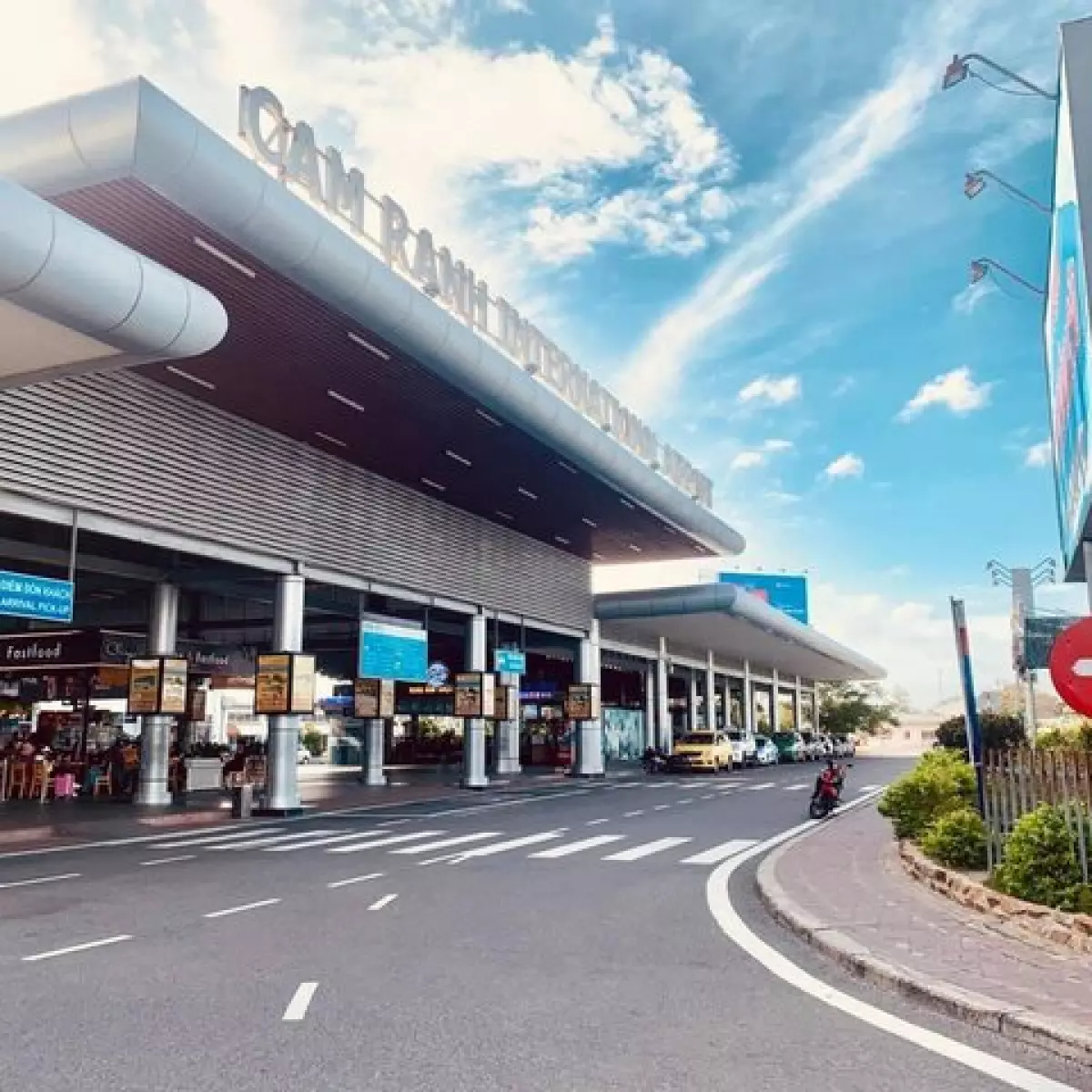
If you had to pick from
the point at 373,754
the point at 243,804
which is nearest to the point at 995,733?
the point at 243,804

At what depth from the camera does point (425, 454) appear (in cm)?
2744

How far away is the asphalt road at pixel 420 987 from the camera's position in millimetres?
5559

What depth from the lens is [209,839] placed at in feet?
64.1

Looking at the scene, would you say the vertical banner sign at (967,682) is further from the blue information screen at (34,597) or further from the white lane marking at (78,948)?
the blue information screen at (34,597)

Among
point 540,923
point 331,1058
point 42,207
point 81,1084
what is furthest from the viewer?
point 42,207

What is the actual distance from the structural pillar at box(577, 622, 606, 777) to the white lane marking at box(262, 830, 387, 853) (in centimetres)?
2214

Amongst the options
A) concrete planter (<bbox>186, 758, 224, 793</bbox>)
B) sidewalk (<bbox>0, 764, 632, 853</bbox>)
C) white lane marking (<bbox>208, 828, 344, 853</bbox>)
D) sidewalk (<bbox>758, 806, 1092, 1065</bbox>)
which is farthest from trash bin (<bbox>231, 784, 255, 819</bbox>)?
sidewalk (<bbox>758, 806, 1092, 1065</bbox>)

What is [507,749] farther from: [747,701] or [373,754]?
[747,701]

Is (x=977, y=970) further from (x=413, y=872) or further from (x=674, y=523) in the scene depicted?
(x=674, y=523)

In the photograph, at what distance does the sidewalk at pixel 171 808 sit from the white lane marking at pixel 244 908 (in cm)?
837

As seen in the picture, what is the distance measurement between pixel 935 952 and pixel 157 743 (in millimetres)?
23111

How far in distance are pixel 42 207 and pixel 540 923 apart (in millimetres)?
10119

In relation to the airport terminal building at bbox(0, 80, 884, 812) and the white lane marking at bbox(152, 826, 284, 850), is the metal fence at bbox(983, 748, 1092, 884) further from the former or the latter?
the white lane marking at bbox(152, 826, 284, 850)

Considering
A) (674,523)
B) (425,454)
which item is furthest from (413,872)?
(674,523)
